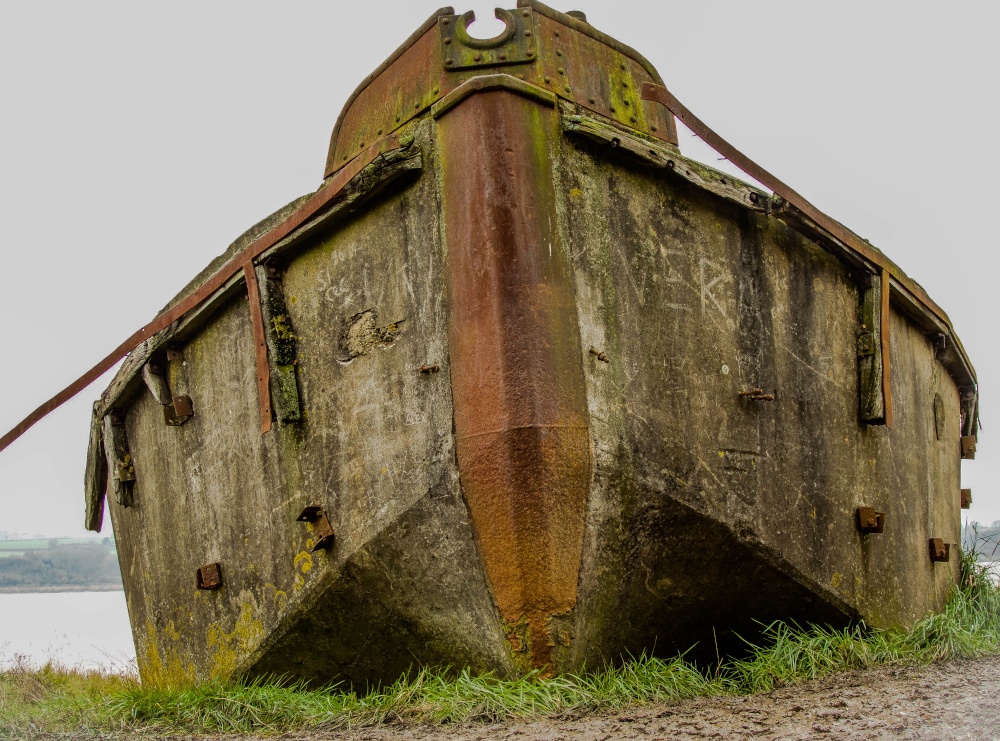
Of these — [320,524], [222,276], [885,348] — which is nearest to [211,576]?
[320,524]

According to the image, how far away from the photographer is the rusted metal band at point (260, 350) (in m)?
4.72

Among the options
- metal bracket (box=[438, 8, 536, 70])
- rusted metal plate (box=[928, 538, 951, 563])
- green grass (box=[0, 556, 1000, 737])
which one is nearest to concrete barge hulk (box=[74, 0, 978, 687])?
metal bracket (box=[438, 8, 536, 70])

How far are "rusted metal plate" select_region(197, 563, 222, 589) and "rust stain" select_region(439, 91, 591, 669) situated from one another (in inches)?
73.2

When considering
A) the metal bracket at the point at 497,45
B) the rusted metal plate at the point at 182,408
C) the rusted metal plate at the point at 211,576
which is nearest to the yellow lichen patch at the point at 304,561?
the rusted metal plate at the point at 211,576

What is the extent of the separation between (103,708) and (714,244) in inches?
141

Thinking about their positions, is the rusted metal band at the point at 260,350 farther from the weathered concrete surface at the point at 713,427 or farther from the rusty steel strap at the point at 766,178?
the rusty steel strap at the point at 766,178

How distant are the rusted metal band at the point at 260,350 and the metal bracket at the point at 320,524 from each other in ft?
1.57

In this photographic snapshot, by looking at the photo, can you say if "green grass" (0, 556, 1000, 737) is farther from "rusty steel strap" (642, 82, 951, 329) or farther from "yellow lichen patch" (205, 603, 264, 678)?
"rusty steel strap" (642, 82, 951, 329)

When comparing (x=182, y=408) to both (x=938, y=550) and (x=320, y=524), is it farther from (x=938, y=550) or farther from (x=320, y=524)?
(x=938, y=550)

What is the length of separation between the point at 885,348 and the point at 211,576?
3.63m

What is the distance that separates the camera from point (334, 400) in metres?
4.58

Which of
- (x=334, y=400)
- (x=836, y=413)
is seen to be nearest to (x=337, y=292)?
(x=334, y=400)

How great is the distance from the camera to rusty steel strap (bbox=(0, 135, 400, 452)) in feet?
14.5

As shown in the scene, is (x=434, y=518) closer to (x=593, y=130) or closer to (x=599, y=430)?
(x=599, y=430)
